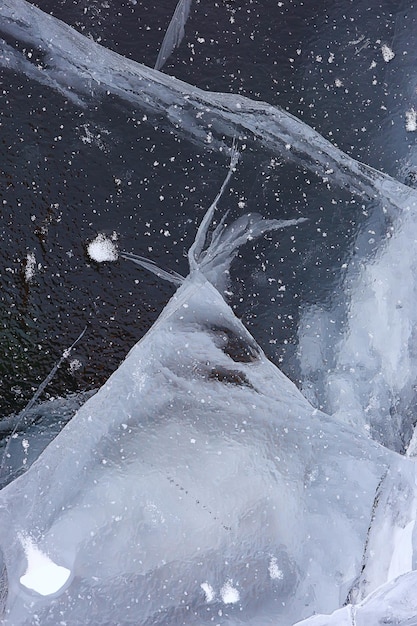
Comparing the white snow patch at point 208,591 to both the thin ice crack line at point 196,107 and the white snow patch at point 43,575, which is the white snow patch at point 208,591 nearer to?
the white snow patch at point 43,575

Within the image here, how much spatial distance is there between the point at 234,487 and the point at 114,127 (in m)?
0.86

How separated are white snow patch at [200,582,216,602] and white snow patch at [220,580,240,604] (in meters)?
0.02

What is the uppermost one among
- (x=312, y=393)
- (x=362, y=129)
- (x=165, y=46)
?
(x=165, y=46)

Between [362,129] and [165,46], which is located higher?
[165,46]

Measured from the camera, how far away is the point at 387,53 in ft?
4.21

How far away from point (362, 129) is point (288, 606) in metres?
1.08

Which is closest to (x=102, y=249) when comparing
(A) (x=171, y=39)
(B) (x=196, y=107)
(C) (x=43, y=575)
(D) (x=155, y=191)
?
(D) (x=155, y=191)

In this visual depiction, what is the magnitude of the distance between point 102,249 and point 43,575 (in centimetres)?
72

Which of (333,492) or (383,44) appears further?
(383,44)

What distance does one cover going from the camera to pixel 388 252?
125cm

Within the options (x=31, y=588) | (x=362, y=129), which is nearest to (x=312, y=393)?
(x=362, y=129)

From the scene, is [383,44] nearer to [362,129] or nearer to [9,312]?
[362,129]

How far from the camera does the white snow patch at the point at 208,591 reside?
1.15 meters

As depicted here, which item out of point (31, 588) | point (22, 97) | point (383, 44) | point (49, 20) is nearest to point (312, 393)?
point (31, 588)
